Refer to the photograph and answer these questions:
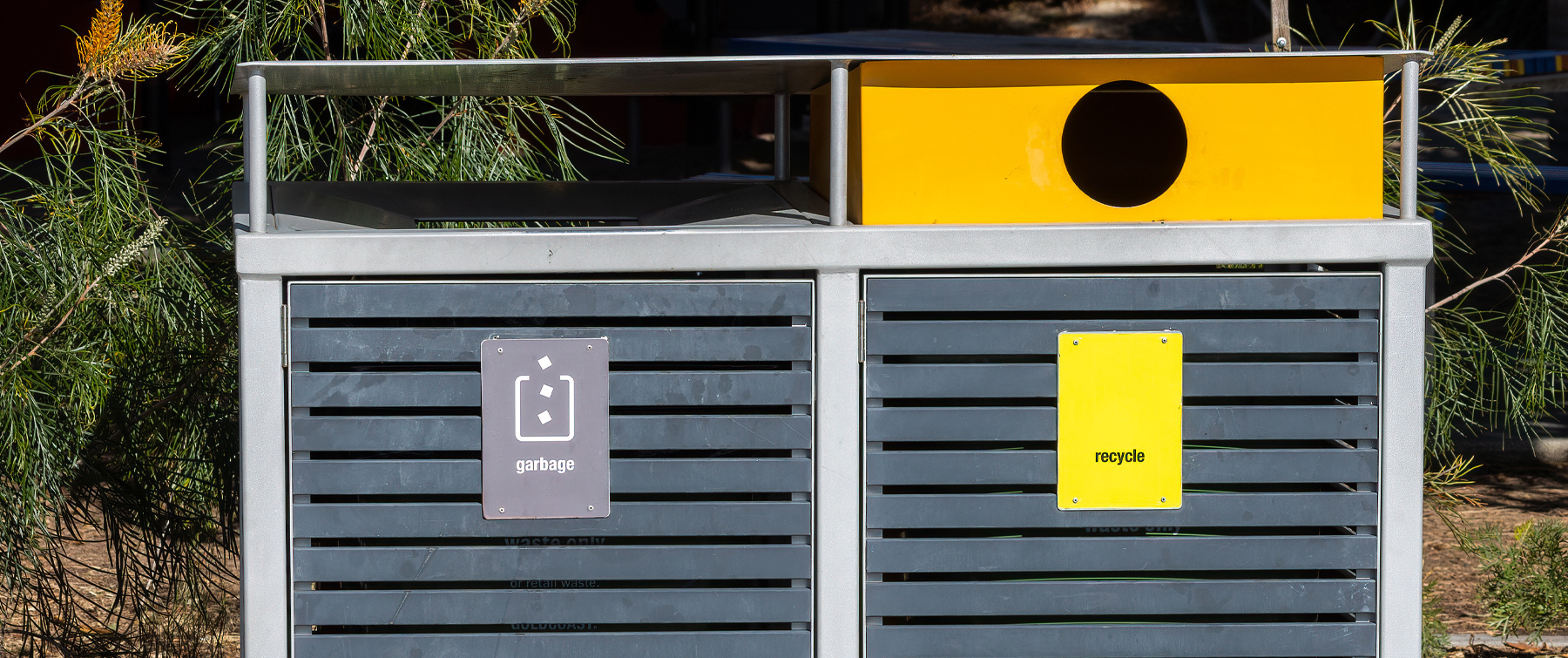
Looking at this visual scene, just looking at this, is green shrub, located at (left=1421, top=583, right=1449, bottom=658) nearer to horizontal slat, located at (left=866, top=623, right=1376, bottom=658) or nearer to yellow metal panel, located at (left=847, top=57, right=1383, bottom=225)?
horizontal slat, located at (left=866, top=623, right=1376, bottom=658)

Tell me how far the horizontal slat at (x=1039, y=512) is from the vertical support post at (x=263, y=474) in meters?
0.93

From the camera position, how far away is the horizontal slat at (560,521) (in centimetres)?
219

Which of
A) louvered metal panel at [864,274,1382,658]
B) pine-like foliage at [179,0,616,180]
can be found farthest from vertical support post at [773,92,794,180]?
louvered metal panel at [864,274,1382,658]

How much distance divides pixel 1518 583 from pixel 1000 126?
2324mm

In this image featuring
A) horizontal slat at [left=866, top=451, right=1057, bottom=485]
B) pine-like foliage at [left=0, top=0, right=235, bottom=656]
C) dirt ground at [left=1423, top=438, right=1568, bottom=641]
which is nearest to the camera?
horizontal slat at [left=866, top=451, right=1057, bottom=485]

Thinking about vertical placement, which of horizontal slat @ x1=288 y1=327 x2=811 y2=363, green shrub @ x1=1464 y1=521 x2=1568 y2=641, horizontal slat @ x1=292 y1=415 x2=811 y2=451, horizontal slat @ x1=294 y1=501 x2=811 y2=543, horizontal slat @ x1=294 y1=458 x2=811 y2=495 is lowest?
green shrub @ x1=1464 y1=521 x2=1568 y2=641

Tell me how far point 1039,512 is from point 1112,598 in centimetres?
20

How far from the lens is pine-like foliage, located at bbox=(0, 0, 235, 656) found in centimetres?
289

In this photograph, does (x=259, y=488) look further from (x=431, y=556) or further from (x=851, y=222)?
(x=851, y=222)

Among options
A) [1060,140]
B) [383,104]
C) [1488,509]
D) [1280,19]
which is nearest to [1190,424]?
[1060,140]

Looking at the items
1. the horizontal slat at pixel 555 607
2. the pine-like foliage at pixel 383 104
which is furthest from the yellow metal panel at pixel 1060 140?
the pine-like foliage at pixel 383 104

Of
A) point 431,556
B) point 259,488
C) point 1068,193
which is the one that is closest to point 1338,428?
point 1068,193

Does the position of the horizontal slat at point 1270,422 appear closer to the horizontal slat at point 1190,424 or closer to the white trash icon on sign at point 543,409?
the horizontal slat at point 1190,424

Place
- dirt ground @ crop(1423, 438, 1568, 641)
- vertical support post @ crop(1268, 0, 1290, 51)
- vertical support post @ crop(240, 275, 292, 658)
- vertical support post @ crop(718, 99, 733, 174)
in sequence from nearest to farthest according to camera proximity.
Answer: vertical support post @ crop(240, 275, 292, 658)
vertical support post @ crop(1268, 0, 1290, 51)
dirt ground @ crop(1423, 438, 1568, 641)
vertical support post @ crop(718, 99, 733, 174)
